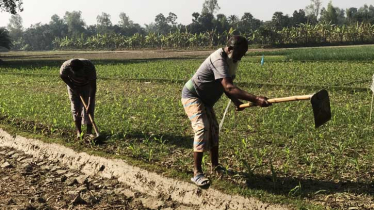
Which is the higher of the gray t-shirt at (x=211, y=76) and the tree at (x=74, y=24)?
the tree at (x=74, y=24)

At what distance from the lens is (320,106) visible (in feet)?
11.6

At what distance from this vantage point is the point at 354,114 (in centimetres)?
677

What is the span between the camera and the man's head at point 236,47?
11.6 feet

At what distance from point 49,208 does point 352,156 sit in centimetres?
361

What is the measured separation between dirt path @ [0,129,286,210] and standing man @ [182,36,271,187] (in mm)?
291

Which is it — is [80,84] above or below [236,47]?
below

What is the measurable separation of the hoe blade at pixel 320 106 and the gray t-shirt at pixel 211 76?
2.79 ft

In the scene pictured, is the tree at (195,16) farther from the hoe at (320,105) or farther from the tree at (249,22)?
the hoe at (320,105)

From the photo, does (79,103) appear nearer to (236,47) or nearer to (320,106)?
(236,47)

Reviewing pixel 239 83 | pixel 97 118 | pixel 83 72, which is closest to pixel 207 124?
pixel 83 72

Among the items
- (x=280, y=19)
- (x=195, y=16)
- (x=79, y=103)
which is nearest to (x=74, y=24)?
(x=195, y=16)

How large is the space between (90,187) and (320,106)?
2.79 meters

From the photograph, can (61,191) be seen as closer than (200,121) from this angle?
No

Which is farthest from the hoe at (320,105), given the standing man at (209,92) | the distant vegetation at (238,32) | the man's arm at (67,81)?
the distant vegetation at (238,32)
